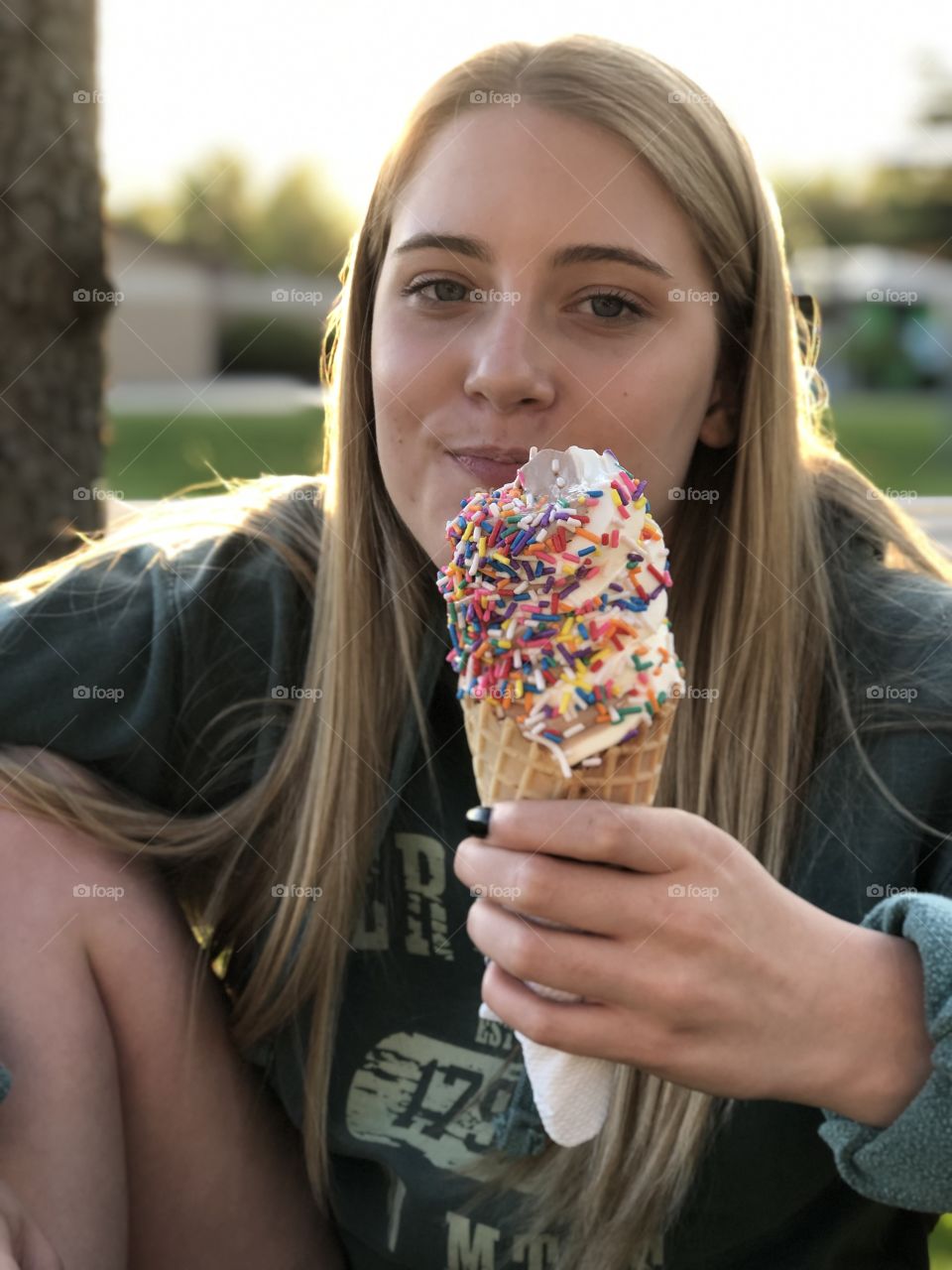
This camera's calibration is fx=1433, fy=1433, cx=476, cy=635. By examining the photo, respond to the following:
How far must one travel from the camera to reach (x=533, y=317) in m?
2.02

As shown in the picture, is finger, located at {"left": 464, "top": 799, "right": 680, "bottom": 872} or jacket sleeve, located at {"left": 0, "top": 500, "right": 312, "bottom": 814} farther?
jacket sleeve, located at {"left": 0, "top": 500, "right": 312, "bottom": 814}

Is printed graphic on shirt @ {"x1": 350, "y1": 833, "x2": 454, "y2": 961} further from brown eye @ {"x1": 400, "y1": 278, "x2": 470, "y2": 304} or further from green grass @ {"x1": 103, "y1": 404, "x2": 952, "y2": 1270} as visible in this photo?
green grass @ {"x1": 103, "y1": 404, "x2": 952, "y2": 1270}

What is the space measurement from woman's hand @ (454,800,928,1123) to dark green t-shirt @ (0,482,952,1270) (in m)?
0.38

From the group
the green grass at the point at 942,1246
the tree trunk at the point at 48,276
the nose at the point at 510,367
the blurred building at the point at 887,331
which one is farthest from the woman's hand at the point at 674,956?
the blurred building at the point at 887,331

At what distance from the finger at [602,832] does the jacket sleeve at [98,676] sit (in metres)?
0.99

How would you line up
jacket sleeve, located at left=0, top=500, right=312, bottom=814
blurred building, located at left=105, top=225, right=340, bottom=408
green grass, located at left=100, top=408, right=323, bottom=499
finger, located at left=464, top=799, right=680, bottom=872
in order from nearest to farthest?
finger, located at left=464, top=799, right=680, bottom=872
jacket sleeve, located at left=0, top=500, right=312, bottom=814
green grass, located at left=100, top=408, right=323, bottom=499
blurred building, located at left=105, top=225, right=340, bottom=408

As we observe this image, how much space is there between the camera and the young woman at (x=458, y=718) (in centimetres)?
202

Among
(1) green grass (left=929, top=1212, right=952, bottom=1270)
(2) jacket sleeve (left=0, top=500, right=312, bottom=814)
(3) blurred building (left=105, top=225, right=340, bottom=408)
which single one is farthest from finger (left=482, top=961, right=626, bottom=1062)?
(3) blurred building (left=105, top=225, right=340, bottom=408)

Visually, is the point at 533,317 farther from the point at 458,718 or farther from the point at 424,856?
the point at 424,856

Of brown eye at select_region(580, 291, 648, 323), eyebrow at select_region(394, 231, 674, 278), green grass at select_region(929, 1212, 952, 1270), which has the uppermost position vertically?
eyebrow at select_region(394, 231, 674, 278)

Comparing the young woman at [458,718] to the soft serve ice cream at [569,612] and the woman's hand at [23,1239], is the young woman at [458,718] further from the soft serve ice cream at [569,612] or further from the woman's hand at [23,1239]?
the soft serve ice cream at [569,612]

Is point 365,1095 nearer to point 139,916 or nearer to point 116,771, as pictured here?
point 139,916

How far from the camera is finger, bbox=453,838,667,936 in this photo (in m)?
1.52

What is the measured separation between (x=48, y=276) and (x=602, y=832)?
2409 mm
